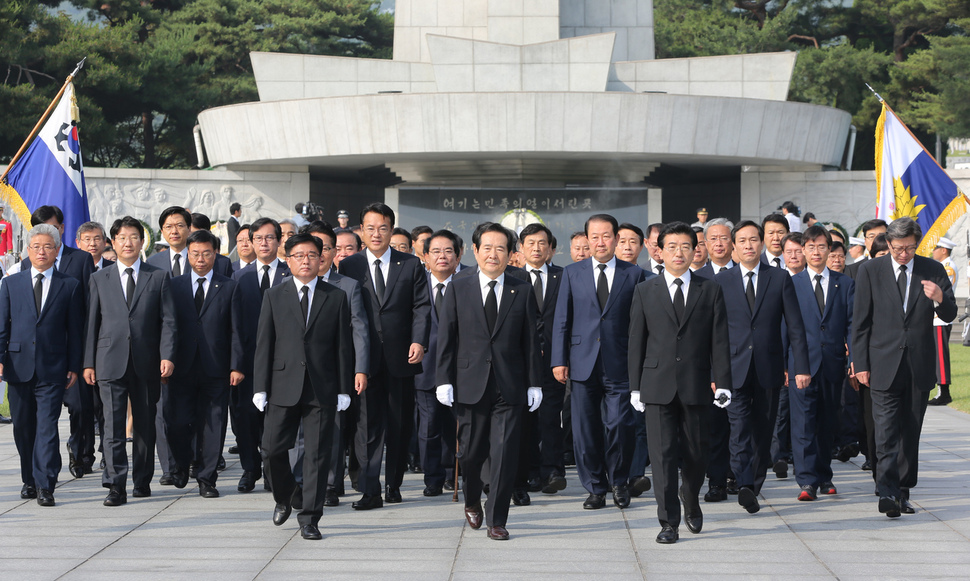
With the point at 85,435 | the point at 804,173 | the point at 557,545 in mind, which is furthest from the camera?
the point at 804,173

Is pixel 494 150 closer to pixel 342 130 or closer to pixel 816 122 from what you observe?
pixel 342 130

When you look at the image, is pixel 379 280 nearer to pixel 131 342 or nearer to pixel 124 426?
pixel 131 342

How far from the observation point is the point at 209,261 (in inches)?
260

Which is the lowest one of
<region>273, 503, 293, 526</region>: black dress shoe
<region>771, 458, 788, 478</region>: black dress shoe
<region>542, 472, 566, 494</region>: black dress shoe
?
<region>771, 458, 788, 478</region>: black dress shoe

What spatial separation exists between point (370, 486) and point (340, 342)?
3.45 ft

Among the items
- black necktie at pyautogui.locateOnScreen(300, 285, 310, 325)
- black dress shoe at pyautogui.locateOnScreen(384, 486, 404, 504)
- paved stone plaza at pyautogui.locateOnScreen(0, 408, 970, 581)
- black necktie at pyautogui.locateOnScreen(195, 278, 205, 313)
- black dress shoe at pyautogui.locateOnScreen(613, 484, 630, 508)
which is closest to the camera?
paved stone plaza at pyautogui.locateOnScreen(0, 408, 970, 581)

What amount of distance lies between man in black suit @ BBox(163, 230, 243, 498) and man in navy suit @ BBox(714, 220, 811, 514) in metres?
3.22

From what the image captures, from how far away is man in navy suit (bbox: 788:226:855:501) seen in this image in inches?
244

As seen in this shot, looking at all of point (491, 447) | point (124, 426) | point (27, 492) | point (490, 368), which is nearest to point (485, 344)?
point (490, 368)

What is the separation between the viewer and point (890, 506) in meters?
5.60

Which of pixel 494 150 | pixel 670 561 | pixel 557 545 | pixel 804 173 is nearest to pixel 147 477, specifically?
pixel 557 545

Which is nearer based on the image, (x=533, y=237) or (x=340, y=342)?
(x=340, y=342)

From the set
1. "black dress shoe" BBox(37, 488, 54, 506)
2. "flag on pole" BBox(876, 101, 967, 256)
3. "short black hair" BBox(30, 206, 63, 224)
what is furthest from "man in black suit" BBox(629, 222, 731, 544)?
"flag on pole" BBox(876, 101, 967, 256)

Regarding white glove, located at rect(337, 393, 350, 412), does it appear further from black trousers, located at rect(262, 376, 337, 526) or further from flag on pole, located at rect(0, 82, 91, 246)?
flag on pole, located at rect(0, 82, 91, 246)
